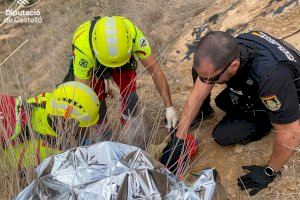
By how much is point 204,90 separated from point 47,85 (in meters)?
3.49

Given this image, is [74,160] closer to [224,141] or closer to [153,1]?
[224,141]

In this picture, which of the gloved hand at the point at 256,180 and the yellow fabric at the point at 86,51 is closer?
the gloved hand at the point at 256,180

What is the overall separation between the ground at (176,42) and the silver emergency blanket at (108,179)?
0.73 metres

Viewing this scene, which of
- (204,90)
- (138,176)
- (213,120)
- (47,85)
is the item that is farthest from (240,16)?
(138,176)

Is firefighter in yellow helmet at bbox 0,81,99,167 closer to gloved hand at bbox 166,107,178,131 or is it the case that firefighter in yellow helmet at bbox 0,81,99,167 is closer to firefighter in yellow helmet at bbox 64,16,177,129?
firefighter in yellow helmet at bbox 64,16,177,129

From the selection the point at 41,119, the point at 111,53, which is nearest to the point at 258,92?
the point at 111,53

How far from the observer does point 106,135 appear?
2.96 metres

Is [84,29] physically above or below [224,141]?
above

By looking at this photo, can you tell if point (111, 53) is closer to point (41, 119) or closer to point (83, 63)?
point (83, 63)

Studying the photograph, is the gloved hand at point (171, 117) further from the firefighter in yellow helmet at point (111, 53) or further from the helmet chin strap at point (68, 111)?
the helmet chin strap at point (68, 111)

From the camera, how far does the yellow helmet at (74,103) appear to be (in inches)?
109

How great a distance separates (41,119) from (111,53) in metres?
0.75

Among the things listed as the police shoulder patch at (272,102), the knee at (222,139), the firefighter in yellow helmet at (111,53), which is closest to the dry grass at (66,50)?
the firefighter in yellow helmet at (111,53)

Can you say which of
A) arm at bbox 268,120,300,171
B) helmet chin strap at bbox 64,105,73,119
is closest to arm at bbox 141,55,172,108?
helmet chin strap at bbox 64,105,73,119
